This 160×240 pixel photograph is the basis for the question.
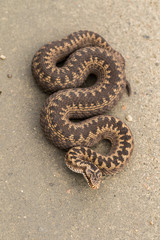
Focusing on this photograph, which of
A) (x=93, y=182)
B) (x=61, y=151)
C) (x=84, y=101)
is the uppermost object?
(x=84, y=101)

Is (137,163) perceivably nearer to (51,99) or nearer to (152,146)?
(152,146)

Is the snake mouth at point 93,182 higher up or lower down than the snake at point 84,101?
lower down

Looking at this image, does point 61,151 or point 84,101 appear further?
point 84,101

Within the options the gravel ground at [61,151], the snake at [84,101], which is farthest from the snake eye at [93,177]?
the gravel ground at [61,151]

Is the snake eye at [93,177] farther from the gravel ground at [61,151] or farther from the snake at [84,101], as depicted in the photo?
the gravel ground at [61,151]

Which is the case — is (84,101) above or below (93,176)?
above

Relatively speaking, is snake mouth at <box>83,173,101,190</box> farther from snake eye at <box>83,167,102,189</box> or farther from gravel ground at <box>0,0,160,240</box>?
gravel ground at <box>0,0,160,240</box>

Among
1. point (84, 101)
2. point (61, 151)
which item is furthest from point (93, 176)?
point (84, 101)

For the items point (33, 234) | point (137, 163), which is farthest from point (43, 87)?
point (33, 234)

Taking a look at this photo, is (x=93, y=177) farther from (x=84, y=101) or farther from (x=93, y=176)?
(x=84, y=101)
